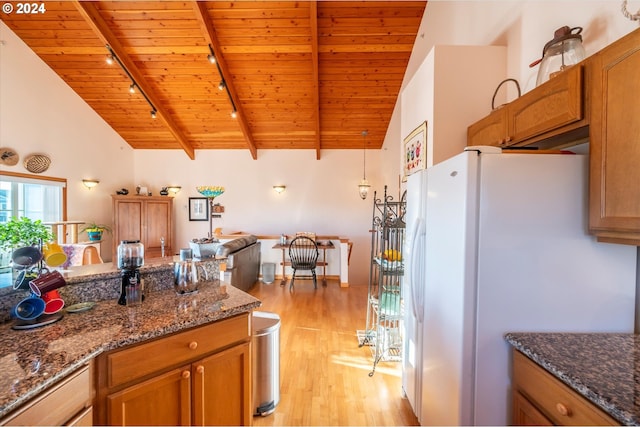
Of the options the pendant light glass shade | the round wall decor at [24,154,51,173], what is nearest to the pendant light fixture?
the pendant light glass shade

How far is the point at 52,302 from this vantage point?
1186mm

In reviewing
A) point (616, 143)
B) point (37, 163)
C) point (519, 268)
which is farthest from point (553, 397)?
point (37, 163)

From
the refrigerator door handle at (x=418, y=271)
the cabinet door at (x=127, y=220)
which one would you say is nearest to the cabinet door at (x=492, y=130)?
the refrigerator door handle at (x=418, y=271)

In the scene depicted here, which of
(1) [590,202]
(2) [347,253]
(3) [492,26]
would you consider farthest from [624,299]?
(2) [347,253]

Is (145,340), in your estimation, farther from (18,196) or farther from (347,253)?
(18,196)

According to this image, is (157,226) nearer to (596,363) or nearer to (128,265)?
(128,265)

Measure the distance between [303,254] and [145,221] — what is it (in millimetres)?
3848

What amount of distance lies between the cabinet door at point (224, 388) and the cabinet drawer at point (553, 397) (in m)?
1.26

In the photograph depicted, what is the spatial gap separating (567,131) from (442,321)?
1072 mm

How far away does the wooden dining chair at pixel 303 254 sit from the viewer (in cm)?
478

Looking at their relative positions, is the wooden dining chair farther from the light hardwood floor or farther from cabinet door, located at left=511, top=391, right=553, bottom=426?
cabinet door, located at left=511, top=391, right=553, bottom=426

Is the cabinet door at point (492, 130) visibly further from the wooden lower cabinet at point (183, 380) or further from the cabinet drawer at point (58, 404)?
the cabinet drawer at point (58, 404)

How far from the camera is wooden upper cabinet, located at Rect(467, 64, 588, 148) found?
44.6 inches

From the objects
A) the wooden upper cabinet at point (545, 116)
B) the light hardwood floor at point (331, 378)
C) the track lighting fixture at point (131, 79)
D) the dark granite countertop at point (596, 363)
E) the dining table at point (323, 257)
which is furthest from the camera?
the dining table at point (323, 257)
